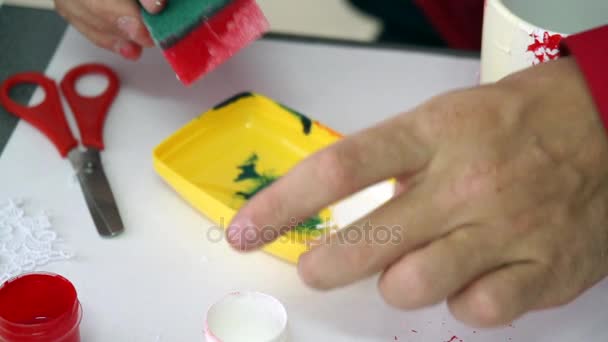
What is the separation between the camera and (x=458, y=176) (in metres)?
0.52

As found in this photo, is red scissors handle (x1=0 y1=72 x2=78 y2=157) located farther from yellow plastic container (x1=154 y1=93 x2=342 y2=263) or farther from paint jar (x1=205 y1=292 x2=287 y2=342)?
paint jar (x1=205 y1=292 x2=287 y2=342)

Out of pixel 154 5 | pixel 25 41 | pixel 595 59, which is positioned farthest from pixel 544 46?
pixel 25 41

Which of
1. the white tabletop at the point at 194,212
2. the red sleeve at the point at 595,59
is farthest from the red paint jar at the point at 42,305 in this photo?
the red sleeve at the point at 595,59

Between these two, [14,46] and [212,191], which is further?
[14,46]

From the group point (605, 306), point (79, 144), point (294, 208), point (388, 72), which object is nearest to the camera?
point (294, 208)

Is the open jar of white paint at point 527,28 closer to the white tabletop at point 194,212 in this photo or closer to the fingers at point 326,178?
the white tabletop at point 194,212

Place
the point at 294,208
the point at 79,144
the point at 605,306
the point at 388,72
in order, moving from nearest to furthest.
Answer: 1. the point at 294,208
2. the point at 605,306
3. the point at 79,144
4. the point at 388,72

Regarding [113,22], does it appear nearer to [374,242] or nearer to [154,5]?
[154,5]

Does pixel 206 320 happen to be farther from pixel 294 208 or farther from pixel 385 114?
pixel 385 114

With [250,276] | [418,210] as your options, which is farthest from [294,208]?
[250,276]

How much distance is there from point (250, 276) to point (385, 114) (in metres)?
0.26

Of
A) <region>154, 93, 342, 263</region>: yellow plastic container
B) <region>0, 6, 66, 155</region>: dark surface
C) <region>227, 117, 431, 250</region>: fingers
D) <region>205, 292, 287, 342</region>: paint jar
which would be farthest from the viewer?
<region>0, 6, 66, 155</region>: dark surface

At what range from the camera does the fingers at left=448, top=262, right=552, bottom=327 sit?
0.51 m

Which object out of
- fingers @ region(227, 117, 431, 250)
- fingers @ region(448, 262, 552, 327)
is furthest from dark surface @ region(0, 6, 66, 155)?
fingers @ region(448, 262, 552, 327)
